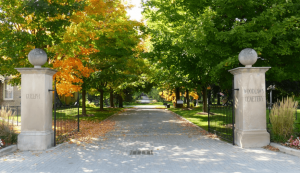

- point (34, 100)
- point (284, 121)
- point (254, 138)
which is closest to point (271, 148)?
point (254, 138)

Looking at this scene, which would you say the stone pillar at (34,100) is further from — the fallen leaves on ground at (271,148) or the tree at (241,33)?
the fallen leaves on ground at (271,148)

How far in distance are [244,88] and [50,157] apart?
675cm

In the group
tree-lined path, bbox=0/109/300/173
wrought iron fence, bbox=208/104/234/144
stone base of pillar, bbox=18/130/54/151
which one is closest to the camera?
tree-lined path, bbox=0/109/300/173

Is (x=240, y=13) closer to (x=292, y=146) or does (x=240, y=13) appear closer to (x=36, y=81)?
(x=292, y=146)

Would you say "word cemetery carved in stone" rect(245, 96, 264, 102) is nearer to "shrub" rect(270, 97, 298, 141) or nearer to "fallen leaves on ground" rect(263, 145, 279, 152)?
"shrub" rect(270, 97, 298, 141)

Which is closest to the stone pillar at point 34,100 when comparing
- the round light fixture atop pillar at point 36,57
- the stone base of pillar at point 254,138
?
the round light fixture atop pillar at point 36,57

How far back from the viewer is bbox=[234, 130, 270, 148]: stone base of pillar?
830cm

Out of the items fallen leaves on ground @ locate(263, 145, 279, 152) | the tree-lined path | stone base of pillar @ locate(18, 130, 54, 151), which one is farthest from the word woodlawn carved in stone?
stone base of pillar @ locate(18, 130, 54, 151)

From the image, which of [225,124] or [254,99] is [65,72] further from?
[225,124]

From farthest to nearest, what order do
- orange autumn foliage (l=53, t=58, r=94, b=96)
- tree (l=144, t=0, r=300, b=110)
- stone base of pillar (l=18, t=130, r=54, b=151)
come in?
orange autumn foliage (l=53, t=58, r=94, b=96) → tree (l=144, t=0, r=300, b=110) → stone base of pillar (l=18, t=130, r=54, b=151)

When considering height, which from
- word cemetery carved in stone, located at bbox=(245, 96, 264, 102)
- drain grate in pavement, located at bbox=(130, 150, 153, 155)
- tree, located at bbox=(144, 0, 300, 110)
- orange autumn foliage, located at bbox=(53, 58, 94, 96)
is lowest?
drain grate in pavement, located at bbox=(130, 150, 153, 155)

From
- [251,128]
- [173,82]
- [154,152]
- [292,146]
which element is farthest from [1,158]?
[173,82]

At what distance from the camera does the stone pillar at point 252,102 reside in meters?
8.38

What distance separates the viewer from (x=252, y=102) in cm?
852
